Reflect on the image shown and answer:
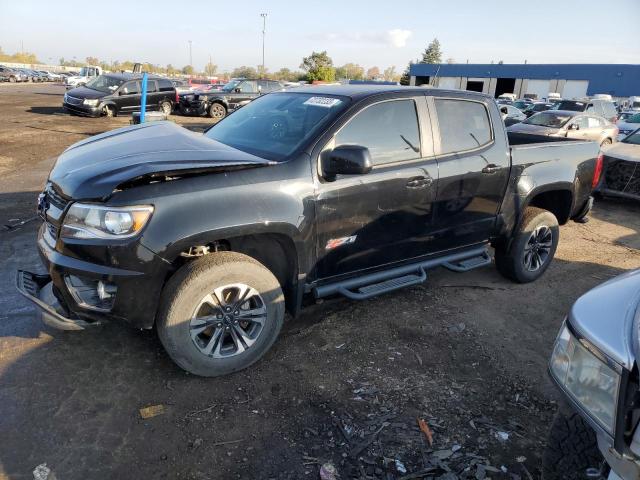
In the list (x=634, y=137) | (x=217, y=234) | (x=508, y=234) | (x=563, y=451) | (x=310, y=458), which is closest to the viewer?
(x=563, y=451)

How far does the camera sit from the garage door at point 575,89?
1891 inches

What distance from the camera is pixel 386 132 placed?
362 centimetres

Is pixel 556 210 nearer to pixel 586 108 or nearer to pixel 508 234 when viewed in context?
pixel 508 234

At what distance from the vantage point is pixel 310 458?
2.52 m

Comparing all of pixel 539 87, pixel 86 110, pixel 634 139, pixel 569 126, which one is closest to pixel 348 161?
pixel 634 139

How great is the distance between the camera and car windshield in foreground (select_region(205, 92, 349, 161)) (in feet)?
11.1

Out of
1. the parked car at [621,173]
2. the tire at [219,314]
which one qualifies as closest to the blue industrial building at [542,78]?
the parked car at [621,173]

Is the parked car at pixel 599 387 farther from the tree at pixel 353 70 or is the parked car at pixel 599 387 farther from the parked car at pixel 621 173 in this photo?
the tree at pixel 353 70

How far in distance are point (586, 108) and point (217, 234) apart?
63.6ft

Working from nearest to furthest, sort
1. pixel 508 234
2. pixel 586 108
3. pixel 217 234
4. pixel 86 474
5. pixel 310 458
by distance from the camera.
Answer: pixel 86 474, pixel 310 458, pixel 217 234, pixel 508 234, pixel 586 108

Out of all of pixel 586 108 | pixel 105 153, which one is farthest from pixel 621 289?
pixel 586 108

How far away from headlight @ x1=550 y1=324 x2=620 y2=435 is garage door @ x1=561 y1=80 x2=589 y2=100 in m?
53.8

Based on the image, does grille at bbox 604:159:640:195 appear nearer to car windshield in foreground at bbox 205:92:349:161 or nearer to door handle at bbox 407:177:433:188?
door handle at bbox 407:177:433:188

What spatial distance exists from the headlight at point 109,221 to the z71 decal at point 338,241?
1265 mm
